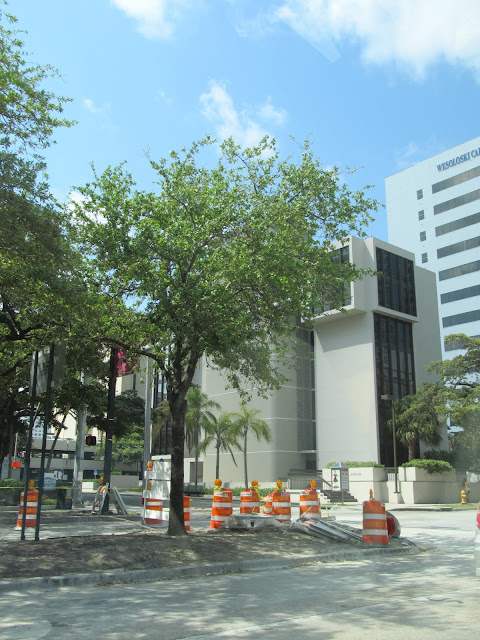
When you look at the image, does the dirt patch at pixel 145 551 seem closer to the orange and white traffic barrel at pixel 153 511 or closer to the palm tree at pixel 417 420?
the orange and white traffic barrel at pixel 153 511

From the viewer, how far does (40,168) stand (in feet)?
41.3

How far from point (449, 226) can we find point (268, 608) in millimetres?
80141

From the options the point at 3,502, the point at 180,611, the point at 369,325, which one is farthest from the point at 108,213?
the point at 369,325

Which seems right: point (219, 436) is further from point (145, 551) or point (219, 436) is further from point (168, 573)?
point (168, 573)

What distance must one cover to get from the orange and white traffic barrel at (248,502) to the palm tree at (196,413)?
107 ft

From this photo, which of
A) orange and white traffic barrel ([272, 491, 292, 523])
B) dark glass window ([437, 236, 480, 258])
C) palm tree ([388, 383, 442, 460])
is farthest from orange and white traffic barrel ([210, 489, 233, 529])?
dark glass window ([437, 236, 480, 258])

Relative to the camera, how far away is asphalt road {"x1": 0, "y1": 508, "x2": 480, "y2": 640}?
5.89m

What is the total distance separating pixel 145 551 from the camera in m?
10.4

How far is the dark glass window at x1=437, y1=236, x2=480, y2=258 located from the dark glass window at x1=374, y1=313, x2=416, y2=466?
32371 millimetres

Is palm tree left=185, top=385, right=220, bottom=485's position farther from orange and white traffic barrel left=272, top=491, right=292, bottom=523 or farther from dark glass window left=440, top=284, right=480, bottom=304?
dark glass window left=440, top=284, right=480, bottom=304

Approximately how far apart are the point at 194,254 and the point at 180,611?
8.11 meters

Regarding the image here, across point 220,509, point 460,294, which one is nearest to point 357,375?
point 220,509

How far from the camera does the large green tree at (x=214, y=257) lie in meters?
12.8

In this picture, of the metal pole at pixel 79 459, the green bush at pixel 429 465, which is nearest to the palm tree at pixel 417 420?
the green bush at pixel 429 465
